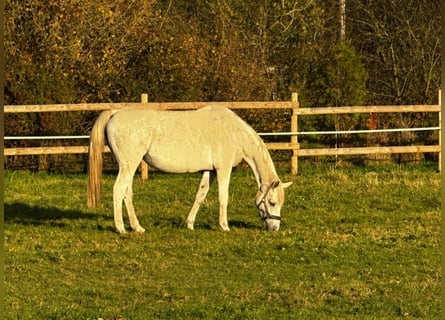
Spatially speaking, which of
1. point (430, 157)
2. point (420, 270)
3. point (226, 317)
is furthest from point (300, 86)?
point (226, 317)

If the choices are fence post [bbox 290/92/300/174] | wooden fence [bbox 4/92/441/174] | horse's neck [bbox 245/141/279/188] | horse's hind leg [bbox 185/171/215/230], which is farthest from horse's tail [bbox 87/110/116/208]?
fence post [bbox 290/92/300/174]

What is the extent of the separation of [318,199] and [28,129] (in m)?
6.39

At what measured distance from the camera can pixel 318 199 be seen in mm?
14336

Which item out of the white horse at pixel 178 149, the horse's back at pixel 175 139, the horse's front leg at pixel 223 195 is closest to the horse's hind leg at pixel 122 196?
the white horse at pixel 178 149

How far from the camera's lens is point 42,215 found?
13133 millimetres

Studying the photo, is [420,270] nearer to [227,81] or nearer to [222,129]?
[222,129]

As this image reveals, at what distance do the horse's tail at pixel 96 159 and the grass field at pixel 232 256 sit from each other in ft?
1.32

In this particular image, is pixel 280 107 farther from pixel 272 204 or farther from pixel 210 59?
pixel 272 204

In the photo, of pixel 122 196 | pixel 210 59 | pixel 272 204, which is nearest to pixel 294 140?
Answer: pixel 210 59

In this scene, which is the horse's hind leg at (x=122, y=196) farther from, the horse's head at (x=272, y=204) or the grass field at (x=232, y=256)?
the horse's head at (x=272, y=204)

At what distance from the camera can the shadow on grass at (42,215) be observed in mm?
12533

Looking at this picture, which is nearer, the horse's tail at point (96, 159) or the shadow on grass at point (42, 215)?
the horse's tail at point (96, 159)

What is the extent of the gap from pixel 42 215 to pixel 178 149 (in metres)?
2.47

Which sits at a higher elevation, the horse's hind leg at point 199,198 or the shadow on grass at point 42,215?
the horse's hind leg at point 199,198
